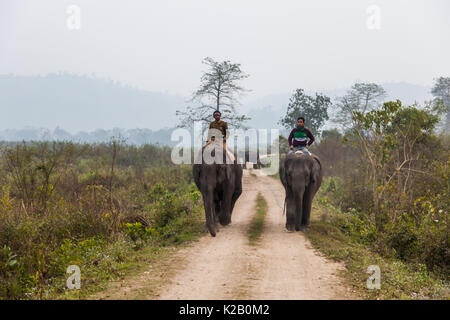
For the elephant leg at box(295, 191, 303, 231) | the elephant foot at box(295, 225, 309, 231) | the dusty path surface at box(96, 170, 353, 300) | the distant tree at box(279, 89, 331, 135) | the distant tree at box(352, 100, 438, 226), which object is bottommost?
the elephant foot at box(295, 225, 309, 231)

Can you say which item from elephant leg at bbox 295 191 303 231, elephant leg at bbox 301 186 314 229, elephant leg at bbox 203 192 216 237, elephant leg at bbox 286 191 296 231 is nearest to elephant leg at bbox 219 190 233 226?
elephant leg at bbox 203 192 216 237

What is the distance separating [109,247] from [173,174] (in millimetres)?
20847

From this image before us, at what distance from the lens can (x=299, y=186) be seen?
13.1 metres

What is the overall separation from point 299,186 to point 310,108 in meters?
42.4

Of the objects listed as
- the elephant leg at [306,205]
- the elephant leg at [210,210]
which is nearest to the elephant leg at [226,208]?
the elephant leg at [210,210]

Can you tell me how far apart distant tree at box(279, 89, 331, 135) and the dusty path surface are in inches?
1650

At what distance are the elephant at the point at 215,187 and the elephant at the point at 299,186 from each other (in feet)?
5.63

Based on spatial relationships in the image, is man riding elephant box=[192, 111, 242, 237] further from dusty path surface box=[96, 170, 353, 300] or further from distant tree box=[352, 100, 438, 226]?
distant tree box=[352, 100, 438, 226]

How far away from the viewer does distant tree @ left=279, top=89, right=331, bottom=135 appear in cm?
5388

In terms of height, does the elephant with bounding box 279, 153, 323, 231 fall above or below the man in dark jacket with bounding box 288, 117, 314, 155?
below

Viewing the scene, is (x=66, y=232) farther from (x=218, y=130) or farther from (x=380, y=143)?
(x=380, y=143)

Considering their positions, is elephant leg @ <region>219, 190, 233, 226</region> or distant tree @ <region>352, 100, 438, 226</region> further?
distant tree @ <region>352, 100, 438, 226</region>
